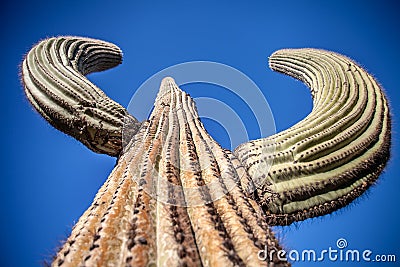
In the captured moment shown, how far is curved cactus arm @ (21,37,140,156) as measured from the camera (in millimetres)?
3826

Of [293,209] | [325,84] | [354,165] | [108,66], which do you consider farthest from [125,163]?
[108,66]

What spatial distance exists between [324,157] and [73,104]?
8.95 feet

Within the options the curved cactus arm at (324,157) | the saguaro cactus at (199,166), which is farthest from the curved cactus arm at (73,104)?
the curved cactus arm at (324,157)

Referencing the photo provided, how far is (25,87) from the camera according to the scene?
176 inches

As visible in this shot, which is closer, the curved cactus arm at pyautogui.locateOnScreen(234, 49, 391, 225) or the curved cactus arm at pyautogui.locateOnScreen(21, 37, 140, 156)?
the curved cactus arm at pyautogui.locateOnScreen(234, 49, 391, 225)

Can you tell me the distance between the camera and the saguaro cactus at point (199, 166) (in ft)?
5.55

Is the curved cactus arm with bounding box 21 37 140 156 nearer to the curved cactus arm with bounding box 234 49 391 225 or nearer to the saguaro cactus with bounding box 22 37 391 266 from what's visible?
the saguaro cactus with bounding box 22 37 391 266

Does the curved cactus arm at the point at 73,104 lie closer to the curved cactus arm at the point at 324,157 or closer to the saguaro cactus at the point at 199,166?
the saguaro cactus at the point at 199,166

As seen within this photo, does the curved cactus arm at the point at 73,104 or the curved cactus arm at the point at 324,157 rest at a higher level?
the curved cactus arm at the point at 73,104

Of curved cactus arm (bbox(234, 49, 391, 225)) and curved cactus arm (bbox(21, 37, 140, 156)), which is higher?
curved cactus arm (bbox(21, 37, 140, 156))

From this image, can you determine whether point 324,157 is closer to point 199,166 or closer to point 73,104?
point 199,166

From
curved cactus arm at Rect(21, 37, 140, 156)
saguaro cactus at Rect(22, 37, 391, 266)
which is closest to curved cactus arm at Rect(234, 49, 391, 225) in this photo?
saguaro cactus at Rect(22, 37, 391, 266)

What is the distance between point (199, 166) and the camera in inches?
102

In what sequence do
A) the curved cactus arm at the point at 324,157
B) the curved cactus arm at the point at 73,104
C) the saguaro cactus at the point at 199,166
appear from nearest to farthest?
the saguaro cactus at the point at 199,166 → the curved cactus arm at the point at 324,157 → the curved cactus arm at the point at 73,104
